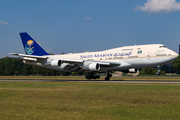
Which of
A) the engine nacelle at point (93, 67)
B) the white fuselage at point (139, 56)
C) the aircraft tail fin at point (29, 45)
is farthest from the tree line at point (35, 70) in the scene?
the engine nacelle at point (93, 67)

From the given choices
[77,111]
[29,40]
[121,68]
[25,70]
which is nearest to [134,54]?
[121,68]

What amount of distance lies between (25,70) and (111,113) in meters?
142

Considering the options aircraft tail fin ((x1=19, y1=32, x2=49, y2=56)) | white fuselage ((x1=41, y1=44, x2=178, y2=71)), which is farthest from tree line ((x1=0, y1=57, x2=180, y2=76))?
white fuselage ((x1=41, y1=44, x2=178, y2=71))

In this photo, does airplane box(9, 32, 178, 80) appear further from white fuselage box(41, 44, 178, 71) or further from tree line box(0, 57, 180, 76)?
tree line box(0, 57, 180, 76)

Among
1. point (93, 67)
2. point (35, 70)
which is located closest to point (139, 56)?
point (93, 67)

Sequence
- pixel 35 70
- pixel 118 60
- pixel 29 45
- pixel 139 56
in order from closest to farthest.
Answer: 1. pixel 139 56
2. pixel 118 60
3. pixel 29 45
4. pixel 35 70

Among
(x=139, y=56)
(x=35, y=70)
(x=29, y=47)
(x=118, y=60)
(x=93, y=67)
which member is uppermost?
(x=29, y=47)

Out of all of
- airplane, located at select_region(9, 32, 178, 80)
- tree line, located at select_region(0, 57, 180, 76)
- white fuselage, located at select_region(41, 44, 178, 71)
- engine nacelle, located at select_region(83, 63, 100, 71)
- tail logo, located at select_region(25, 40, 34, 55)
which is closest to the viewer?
white fuselage, located at select_region(41, 44, 178, 71)

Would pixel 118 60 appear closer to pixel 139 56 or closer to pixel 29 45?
pixel 139 56

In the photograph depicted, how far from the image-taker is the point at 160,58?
4116 cm

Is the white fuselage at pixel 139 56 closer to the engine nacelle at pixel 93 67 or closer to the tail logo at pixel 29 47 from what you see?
the engine nacelle at pixel 93 67

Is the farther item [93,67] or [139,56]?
[93,67]

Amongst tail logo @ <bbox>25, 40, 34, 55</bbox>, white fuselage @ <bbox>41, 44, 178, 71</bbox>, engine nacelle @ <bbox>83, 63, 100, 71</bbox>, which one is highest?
tail logo @ <bbox>25, 40, 34, 55</bbox>

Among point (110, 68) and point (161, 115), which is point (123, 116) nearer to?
point (161, 115)
